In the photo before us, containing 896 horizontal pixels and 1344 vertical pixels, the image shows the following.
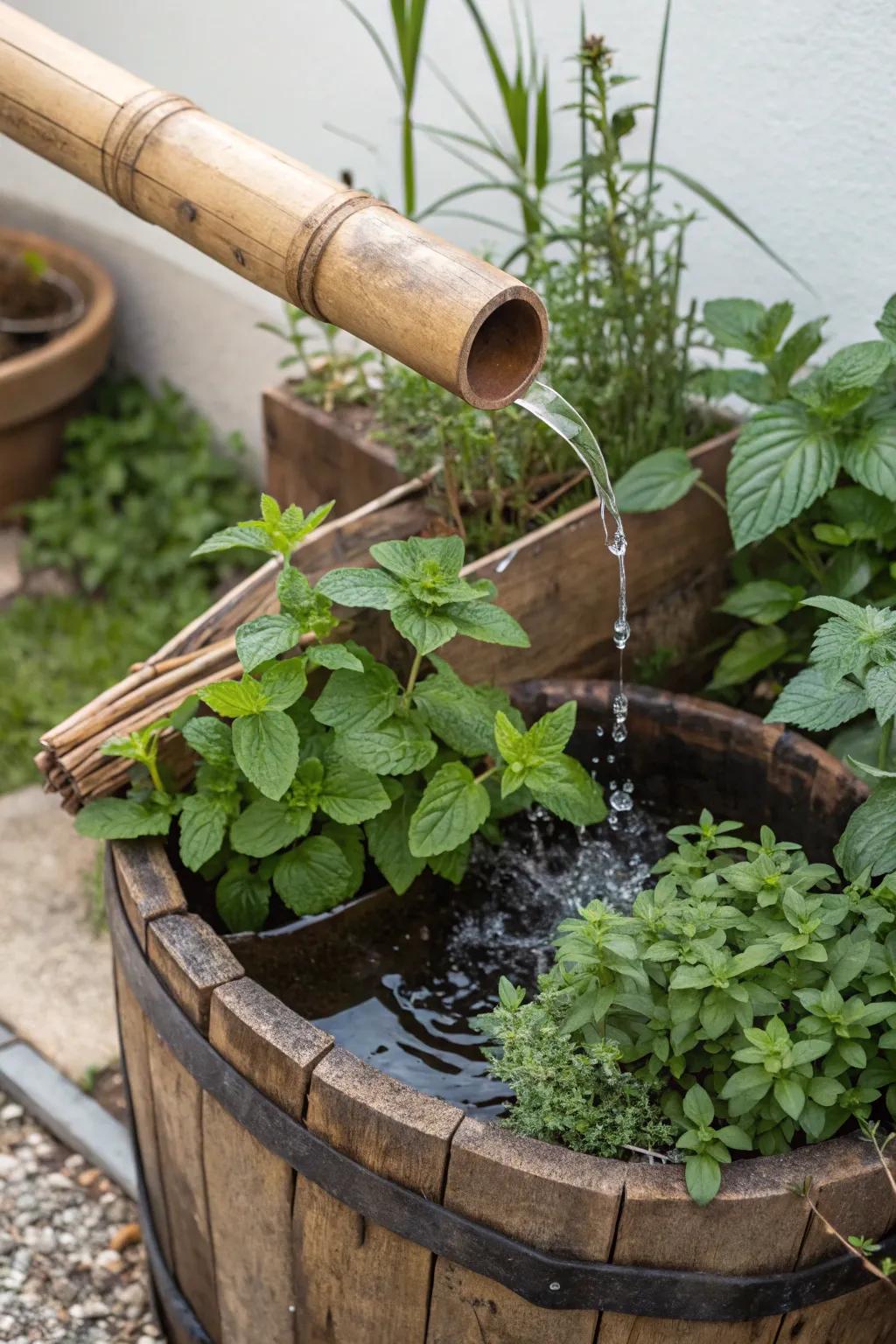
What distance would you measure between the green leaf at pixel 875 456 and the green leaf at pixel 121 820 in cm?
113

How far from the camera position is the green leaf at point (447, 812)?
1.80 meters

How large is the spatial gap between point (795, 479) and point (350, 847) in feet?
2.85

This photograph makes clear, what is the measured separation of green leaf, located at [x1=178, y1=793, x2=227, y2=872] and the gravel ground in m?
0.96

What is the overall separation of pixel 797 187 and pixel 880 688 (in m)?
1.23

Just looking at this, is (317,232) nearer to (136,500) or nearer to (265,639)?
(265,639)

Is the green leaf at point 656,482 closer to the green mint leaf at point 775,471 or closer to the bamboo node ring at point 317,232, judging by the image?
the green mint leaf at point 775,471

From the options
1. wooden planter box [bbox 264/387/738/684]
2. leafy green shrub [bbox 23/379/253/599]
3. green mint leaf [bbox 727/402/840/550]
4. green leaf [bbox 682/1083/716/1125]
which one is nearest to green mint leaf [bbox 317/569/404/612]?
wooden planter box [bbox 264/387/738/684]

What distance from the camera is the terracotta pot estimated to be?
12.7 ft

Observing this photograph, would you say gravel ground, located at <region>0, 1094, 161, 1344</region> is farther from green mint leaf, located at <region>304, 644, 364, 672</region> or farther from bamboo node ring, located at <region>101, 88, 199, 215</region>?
bamboo node ring, located at <region>101, 88, 199, 215</region>

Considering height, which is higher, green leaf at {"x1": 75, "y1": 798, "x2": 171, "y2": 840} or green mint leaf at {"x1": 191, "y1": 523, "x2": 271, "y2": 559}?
green mint leaf at {"x1": 191, "y1": 523, "x2": 271, "y2": 559}

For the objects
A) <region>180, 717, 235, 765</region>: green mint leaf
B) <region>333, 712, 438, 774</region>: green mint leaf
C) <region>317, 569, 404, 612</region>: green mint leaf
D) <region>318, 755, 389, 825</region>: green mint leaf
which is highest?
<region>317, 569, 404, 612</region>: green mint leaf

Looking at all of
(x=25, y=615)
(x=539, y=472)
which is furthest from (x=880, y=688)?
(x=25, y=615)

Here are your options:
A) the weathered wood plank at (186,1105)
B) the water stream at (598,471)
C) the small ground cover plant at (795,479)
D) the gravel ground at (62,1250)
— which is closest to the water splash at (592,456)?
the water stream at (598,471)

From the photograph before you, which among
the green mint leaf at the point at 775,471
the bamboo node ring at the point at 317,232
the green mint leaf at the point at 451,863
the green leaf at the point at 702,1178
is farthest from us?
the green mint leaf at the point at 775,471
